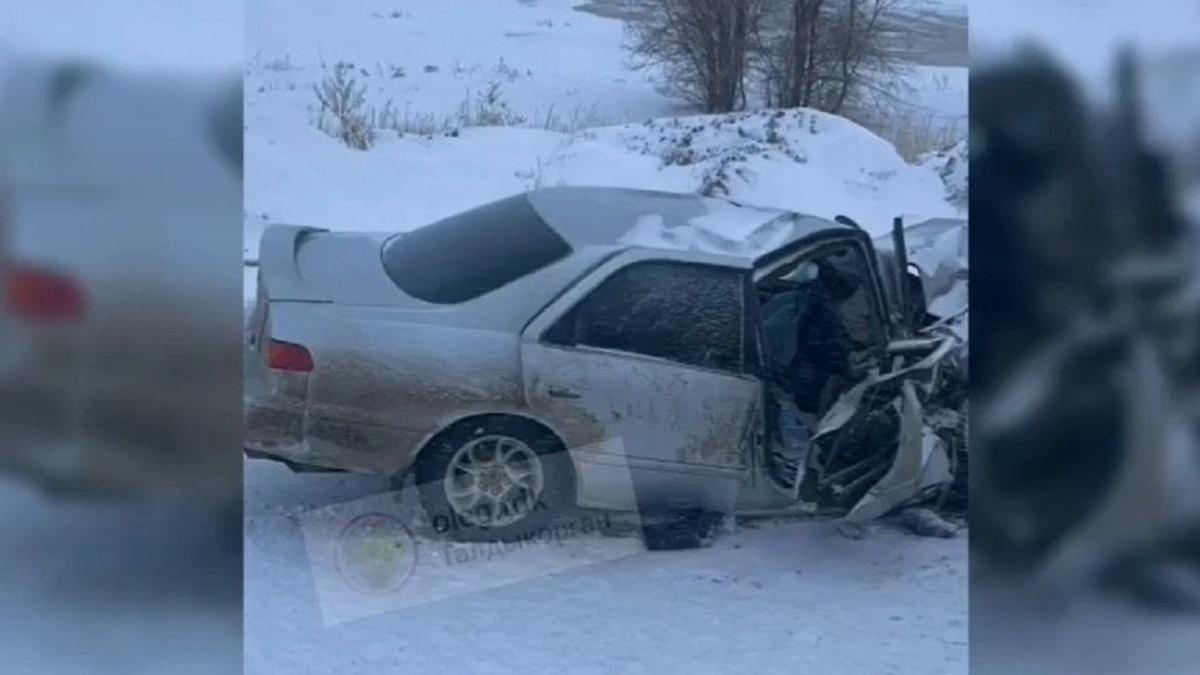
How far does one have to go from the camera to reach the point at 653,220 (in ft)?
12.5

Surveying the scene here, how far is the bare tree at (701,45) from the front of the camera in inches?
151

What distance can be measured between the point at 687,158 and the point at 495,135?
402 mm

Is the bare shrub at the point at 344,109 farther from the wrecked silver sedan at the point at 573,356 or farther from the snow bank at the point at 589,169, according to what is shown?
the wrecked silver sedan at the point at 573,356

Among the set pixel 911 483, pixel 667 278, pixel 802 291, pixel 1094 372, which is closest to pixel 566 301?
pixel 667 278

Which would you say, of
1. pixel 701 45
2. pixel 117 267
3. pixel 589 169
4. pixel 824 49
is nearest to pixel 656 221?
pixel 589 169

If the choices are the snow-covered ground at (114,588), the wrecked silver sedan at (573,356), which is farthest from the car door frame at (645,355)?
the snow-covered ground at (114,588)

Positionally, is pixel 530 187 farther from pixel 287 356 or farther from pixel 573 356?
pixel 287 356

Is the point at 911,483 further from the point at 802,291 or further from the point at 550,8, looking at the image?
the point at 550,8

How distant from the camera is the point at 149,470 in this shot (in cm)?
376

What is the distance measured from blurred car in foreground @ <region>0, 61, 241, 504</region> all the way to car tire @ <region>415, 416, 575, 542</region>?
0.41 metres

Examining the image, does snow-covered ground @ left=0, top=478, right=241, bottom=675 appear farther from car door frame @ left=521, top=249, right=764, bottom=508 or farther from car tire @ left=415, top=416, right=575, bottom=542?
car door frame @ left=521, top=249, right=764, bottom=508

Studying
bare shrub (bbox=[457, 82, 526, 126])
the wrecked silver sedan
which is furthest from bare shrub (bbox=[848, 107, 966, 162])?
bare shrub (bbox=[457, 82, 526, 126])

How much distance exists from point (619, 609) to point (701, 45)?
1.19 m

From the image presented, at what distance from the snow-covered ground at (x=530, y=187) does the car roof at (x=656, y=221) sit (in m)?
0.03
